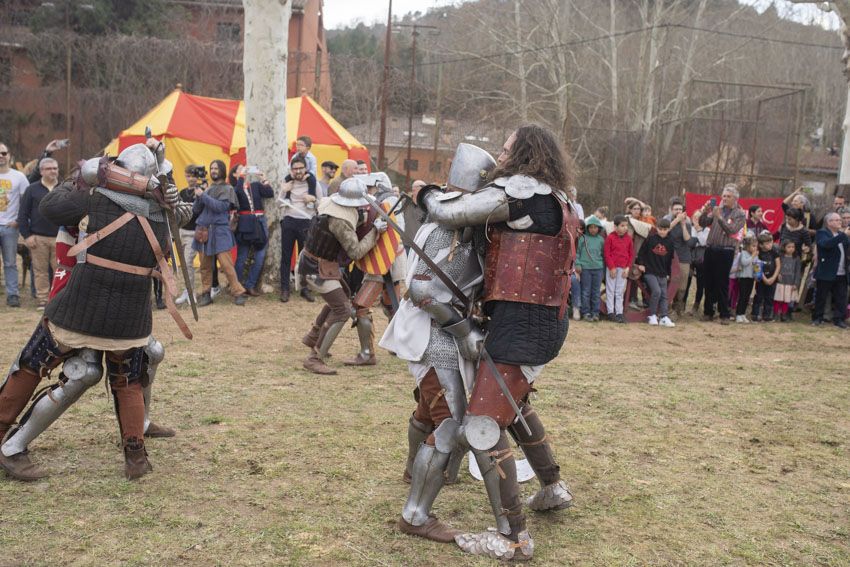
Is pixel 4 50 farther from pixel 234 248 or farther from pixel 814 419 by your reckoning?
pixel 814 419

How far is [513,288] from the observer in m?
3.52

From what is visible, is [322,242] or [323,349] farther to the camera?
[323,349]

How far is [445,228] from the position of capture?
373cm

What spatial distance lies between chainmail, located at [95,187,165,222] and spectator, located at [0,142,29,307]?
6.30m

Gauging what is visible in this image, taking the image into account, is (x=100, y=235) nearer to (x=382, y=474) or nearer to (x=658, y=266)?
(x=382, y=474)

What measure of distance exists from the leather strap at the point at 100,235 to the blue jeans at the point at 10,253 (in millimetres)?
6250

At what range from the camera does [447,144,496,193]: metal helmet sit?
3781mm

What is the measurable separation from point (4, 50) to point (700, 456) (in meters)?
26.4

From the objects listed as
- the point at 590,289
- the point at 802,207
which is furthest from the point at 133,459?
the point at 802,207

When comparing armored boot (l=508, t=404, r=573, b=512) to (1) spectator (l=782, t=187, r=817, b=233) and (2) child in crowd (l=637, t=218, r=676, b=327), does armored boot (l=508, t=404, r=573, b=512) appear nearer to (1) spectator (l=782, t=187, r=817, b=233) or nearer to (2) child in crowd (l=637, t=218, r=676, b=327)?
(2) child in crowd (l=637, t=218, r=676, b=327)

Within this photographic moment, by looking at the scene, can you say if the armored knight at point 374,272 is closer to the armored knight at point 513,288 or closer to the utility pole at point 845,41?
the armored knight at point 513,288

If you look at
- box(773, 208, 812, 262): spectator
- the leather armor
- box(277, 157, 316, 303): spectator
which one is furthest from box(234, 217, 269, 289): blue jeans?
box(773, 208, 812, 262): spectator

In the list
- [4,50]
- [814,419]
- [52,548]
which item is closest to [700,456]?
[814,419]

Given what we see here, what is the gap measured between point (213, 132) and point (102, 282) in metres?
9.84
